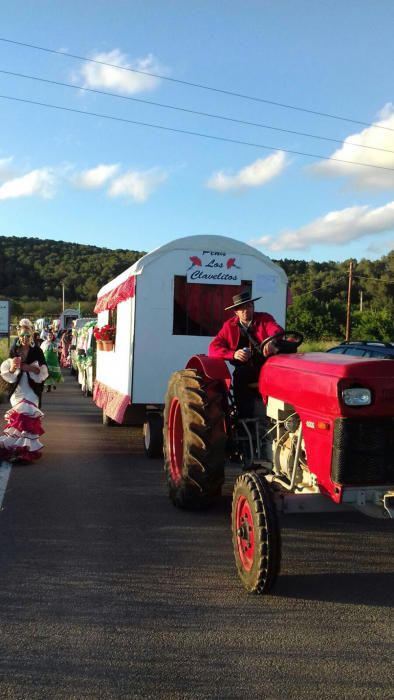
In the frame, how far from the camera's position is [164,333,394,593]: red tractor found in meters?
4.12

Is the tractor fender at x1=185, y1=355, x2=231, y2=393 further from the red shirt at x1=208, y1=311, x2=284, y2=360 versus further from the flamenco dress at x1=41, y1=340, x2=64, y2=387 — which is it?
the flamenco dress at x1=41, y1=340, x2=64, y2=387

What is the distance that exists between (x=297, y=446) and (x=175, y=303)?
4.76m

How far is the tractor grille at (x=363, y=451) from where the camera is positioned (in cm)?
411

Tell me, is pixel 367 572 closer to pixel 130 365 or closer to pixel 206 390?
pixel 206 390

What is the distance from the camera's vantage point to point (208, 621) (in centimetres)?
396

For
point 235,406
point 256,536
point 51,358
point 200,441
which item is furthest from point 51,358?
point 256,536

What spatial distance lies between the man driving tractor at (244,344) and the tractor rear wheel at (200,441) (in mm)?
238

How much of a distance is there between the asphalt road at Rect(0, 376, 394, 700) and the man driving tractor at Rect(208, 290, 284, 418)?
1159 mm

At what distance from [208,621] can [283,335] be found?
253 centimetres

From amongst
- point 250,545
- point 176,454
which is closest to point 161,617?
point 250,545

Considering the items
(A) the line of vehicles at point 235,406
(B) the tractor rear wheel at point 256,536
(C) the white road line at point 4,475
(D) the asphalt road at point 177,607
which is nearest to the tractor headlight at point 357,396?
(A) the line of vehicles at point 235,406

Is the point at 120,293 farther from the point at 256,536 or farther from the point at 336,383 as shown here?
the point at 336,383

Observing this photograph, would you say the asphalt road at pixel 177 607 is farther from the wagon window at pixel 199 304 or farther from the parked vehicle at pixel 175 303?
the wagon window at pixel 199 304

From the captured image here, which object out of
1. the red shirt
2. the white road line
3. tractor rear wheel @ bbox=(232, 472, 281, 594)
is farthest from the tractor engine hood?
the white road line
